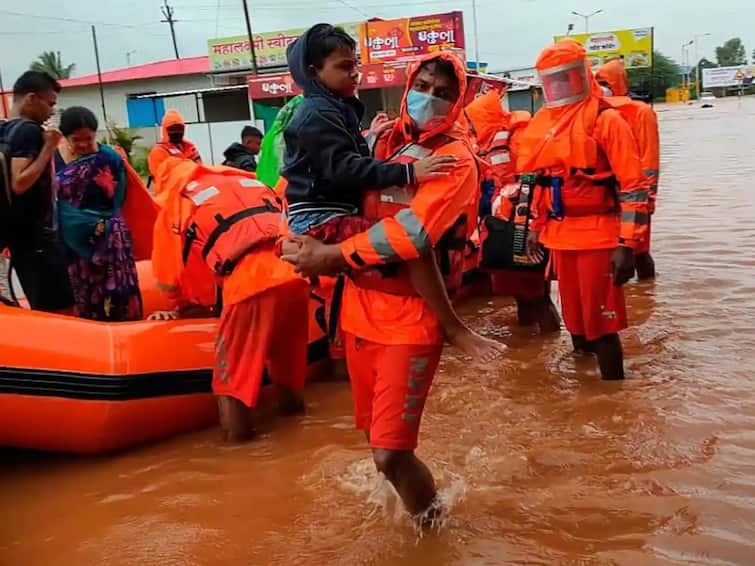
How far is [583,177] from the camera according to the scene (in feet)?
13.5

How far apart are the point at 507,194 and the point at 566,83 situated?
3.72 feet

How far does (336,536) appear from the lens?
2.96 m

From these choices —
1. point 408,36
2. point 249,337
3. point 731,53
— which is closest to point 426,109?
point 249,337

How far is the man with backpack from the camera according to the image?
13.2ft

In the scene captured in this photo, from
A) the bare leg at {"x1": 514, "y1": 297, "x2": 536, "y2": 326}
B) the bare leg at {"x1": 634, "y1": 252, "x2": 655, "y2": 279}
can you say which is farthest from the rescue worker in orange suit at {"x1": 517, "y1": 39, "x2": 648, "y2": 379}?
the bare leg at {"x1": 634, "y1": 252, "x2": 655, "y2": 279}

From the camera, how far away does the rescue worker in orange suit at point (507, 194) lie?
5438mm

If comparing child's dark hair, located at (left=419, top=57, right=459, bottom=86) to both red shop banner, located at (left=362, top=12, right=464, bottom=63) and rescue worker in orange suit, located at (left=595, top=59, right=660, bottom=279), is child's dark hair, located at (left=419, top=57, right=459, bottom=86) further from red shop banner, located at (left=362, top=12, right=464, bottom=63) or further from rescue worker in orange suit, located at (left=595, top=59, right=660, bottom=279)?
red shop banner, located at (left=362, top=12, right=464, bottom=63)

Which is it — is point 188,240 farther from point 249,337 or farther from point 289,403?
point 289,403

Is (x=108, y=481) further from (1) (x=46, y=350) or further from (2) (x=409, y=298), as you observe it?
(2) (x=409, y=298)

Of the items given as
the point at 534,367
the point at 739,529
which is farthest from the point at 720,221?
the point at 739,529

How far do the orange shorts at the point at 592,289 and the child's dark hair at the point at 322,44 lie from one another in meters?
2.06

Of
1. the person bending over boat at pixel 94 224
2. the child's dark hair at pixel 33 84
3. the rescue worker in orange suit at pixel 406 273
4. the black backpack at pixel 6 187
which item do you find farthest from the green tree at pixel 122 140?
the rescue worker in orange suit at pixel 406 273

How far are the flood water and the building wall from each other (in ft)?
87.9

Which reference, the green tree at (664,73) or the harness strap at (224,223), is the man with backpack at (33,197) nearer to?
the harness strap at (224,223)
